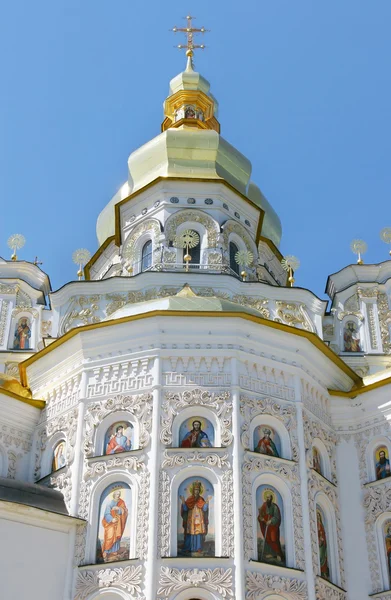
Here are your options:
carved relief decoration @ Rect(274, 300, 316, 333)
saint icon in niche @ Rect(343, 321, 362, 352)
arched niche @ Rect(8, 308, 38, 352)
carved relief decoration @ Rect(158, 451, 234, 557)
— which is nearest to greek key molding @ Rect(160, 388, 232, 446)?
carved relief decoration @ Rect(158, 451, 234, 557)

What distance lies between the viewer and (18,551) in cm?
1388

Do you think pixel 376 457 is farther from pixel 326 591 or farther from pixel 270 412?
pixel 326 591

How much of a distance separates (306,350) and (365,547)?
350 centimetres

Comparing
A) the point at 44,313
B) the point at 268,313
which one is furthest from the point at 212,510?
the point at 44,313

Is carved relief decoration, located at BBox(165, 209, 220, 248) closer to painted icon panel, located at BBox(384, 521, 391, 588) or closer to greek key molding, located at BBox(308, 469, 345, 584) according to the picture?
→ greek key molding, located at BBox(308, 469, 345, 584)

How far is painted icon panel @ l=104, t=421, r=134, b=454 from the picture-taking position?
1504 cm

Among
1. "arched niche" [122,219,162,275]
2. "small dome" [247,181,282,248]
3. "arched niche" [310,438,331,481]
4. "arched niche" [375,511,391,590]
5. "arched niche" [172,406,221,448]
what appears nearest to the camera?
"arched niche" [172,406,221,448]

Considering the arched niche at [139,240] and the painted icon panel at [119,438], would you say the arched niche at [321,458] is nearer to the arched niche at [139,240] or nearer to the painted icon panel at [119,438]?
the painted icon panel at [119,438]

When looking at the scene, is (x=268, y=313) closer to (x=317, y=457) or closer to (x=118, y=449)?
(x=317, y=457)

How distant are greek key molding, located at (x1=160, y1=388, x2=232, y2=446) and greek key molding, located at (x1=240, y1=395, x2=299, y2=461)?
0.25 m

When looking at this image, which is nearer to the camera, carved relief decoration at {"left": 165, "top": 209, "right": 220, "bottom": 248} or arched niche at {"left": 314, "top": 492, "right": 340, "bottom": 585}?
arched niche at {"left": 314, "top": 492, "right": 340, "bottom": 585}

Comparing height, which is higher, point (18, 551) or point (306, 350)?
point (306, 350)

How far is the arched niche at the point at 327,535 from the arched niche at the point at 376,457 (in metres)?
1.19

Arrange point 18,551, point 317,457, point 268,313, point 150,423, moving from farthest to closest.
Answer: point 268,313
point 317,457
point 150,423
point 18,551
